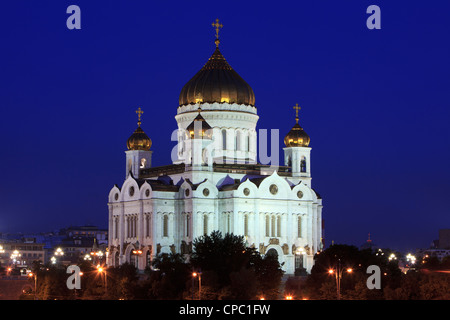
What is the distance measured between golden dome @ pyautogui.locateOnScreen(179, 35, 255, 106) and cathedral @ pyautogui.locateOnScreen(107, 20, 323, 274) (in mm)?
82

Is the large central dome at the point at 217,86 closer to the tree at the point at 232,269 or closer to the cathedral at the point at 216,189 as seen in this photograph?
the cathedral at the point at 216,189

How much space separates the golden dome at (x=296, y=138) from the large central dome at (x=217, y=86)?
3.99 metres

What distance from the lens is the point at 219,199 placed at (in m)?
96.0

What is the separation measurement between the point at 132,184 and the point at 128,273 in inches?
701

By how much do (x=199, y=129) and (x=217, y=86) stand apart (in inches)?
245

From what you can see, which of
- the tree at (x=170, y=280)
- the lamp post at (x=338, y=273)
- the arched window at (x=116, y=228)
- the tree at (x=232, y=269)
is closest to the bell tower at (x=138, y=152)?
the arched window at (x=116, y=228)

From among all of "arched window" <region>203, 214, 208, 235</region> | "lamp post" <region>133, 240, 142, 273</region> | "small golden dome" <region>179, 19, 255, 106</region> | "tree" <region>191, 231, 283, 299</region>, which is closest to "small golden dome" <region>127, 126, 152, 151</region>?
"small golden dome" <region>179, 19, 255, 106</region>

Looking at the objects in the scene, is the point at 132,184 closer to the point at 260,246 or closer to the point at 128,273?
the point at 260,246

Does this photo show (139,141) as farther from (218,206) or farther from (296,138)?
(296,138)

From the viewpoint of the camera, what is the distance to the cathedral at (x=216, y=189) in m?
95.6

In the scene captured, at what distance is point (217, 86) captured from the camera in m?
101

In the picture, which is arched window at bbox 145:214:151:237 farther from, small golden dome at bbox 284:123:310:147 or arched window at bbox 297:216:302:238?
small golden dome at bbox 284:123:310:147

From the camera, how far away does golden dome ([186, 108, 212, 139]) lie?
9588 cm
